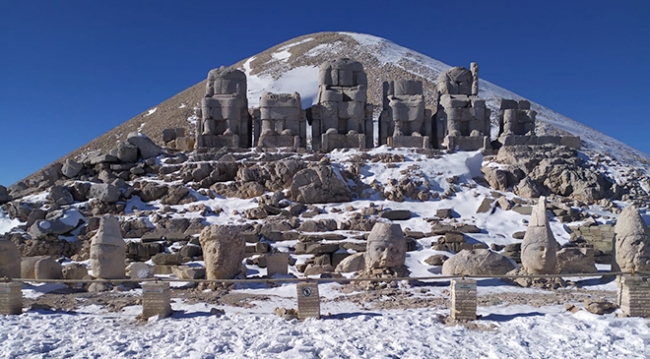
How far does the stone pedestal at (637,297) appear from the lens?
7.24m

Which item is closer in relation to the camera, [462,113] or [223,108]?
[223,108]

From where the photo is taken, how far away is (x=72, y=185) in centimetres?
1633

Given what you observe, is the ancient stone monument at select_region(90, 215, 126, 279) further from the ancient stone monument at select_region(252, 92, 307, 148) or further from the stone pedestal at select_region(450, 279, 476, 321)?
the ancient stone monument at select_region(252, 92, 307, 148)

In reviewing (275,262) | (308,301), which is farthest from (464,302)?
(275,262)

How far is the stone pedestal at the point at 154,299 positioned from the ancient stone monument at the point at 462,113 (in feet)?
46.9

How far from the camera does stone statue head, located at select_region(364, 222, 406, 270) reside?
33.8ft

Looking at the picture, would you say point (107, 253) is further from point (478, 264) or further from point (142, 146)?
point (142, 146)

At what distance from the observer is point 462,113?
20.6 metres

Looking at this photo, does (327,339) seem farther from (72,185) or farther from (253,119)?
(253,119)

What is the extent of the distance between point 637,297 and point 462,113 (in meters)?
14.1

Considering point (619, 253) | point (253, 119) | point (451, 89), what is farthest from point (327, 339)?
point (451, 89)

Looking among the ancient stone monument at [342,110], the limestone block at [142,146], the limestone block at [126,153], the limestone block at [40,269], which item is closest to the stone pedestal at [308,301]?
the limestone block at [40,269]

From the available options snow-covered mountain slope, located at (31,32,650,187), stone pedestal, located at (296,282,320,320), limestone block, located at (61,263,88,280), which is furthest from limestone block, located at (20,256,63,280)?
snow-covered mountain slope, located at (31,32,650,187)

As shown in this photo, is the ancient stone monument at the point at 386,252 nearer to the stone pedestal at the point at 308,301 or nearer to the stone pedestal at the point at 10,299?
the stone pedestal at the point at 308,301
